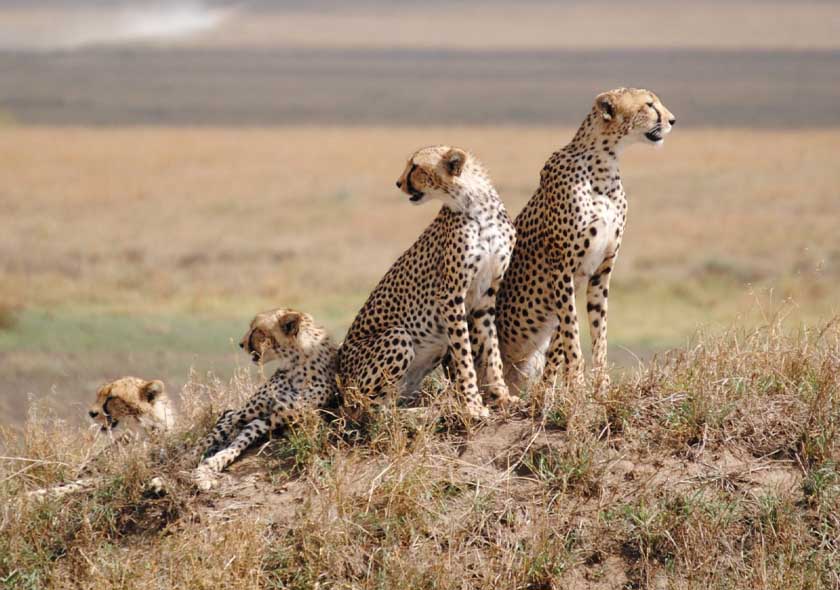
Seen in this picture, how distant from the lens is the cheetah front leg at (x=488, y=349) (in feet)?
18.7

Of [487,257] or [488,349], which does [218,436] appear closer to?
[488,349]

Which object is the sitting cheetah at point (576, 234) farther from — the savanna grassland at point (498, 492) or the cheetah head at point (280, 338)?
the cheetah head at point (280, 338)

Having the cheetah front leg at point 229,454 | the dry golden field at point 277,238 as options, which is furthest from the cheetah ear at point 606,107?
the cheetah front leg at point 229,454

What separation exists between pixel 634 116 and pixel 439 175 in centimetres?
85

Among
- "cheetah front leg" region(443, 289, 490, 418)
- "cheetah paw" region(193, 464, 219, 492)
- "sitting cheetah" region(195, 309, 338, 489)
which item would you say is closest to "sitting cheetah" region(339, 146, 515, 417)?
"cheetah front leg" region(443, 289, 490, 418)

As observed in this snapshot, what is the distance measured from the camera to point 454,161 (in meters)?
5.59

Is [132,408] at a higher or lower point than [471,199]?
lower

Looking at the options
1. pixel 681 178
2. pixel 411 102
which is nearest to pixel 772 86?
pixel 411 102

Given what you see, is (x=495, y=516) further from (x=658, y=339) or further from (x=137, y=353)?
(x=658, y=339)

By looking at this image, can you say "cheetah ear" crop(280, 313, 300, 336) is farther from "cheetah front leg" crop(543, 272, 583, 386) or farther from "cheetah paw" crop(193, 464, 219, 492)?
"cheetah front leg" crop(543, 272, 583, 386)

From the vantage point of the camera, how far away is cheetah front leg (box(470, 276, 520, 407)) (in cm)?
569

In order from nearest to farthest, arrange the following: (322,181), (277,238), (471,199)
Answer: (471,199) → (277,238) → (322,181)

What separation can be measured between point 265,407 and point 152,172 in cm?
2751

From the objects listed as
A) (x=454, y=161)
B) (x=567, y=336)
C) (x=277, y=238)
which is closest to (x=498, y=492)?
(x=567, y=336)
